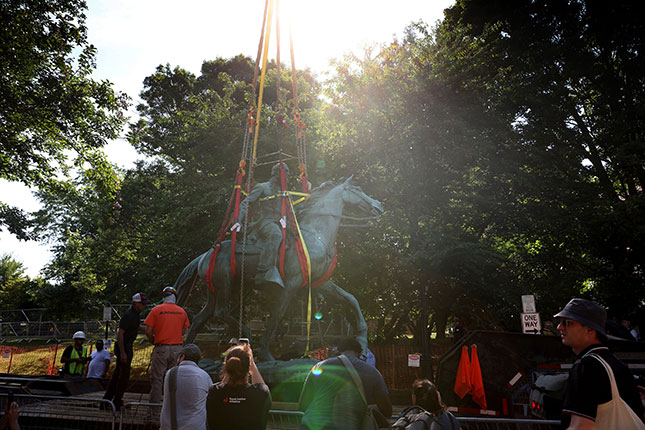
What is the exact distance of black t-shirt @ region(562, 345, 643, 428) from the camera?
262 cm

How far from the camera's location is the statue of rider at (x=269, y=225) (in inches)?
367

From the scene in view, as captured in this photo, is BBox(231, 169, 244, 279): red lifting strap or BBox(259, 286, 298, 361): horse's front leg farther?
BBox(231, 169, 244, 279): red lifting strap

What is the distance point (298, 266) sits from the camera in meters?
9.38

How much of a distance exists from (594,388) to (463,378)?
711cm

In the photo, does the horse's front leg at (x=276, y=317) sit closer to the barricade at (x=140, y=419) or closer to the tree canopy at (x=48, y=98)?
the barricade at (x=140, y=419)

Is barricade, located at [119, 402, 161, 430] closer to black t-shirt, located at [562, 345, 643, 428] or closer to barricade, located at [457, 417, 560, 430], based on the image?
barricade, located at [457, 417, 560, 430]

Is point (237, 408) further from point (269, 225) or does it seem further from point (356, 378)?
point (269, 225)

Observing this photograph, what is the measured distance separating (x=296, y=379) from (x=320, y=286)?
2.16 m

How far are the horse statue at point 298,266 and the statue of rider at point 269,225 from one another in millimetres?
280

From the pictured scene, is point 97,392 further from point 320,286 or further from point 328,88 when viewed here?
point 328,88

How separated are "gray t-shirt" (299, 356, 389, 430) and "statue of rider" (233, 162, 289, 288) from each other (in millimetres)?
5052

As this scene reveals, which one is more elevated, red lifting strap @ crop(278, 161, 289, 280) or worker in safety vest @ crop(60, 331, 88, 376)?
red lifting strap @ crop(278, 161, 289, 280)

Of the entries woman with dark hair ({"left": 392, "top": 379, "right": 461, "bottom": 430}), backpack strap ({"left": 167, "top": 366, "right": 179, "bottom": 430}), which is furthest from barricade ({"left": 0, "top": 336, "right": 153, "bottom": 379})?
woman with dark hair ({"left": 392, "top": 379, "right": 461, "bottom": 430})

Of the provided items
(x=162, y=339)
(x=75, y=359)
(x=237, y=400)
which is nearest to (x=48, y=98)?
(x=75, y=359)
